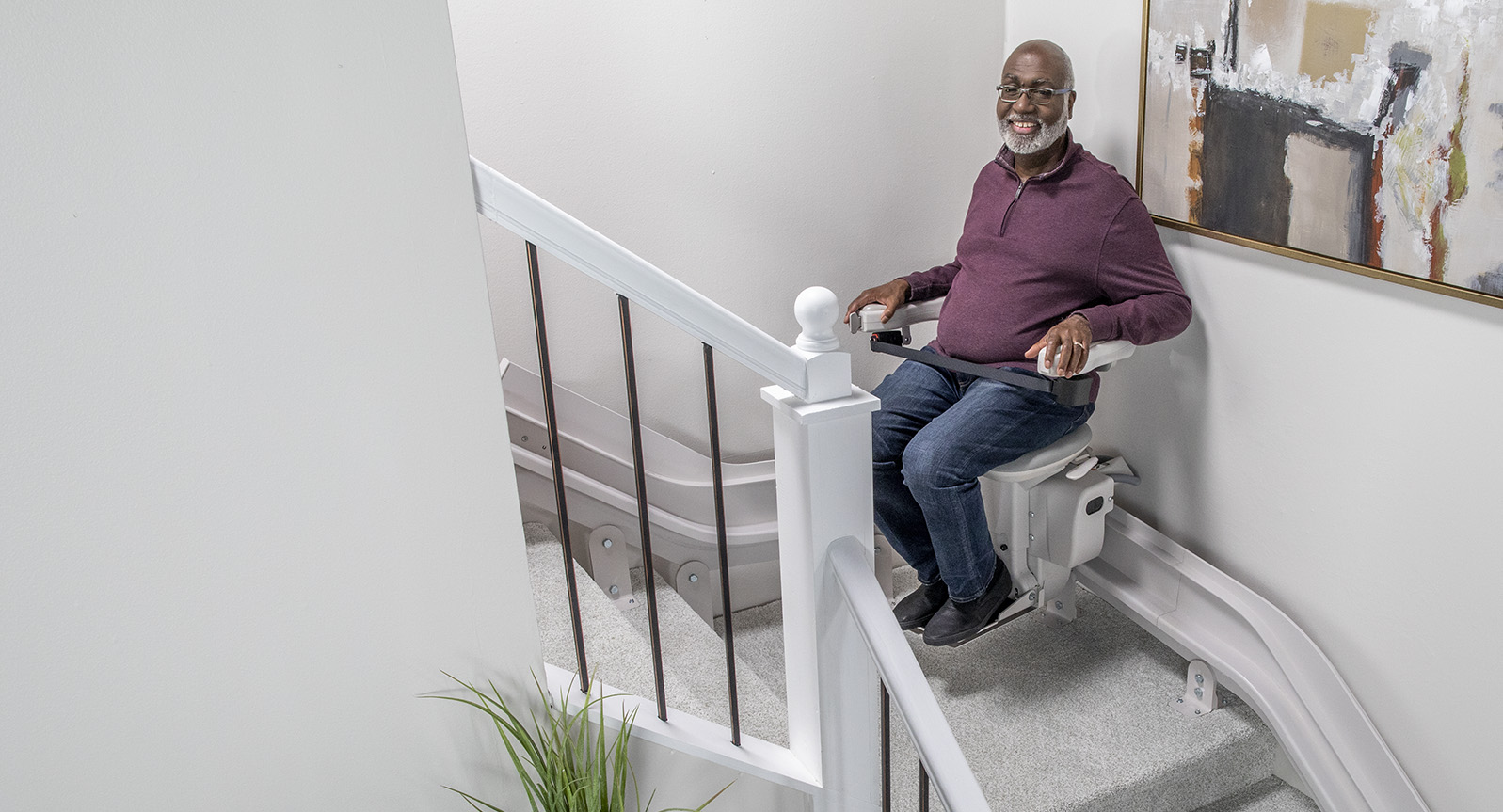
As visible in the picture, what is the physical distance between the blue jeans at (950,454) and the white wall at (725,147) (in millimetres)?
549

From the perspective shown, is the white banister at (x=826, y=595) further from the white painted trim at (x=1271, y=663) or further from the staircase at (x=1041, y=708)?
the white painted trim at (x=1271, y=663)

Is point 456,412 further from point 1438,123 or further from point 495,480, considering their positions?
point 1438,123

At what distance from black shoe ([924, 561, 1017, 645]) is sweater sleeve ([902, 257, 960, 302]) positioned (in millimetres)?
688

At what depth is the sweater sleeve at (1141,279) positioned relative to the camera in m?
2.17

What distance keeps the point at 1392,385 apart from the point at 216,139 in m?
1.94

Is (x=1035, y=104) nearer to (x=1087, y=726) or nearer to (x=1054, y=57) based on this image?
(x=1054, y=57)

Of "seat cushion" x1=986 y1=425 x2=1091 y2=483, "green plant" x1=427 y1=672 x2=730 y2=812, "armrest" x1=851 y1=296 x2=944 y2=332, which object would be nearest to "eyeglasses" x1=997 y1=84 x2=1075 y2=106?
"armrest" x1=851 y1=296 x2=944 y2=332

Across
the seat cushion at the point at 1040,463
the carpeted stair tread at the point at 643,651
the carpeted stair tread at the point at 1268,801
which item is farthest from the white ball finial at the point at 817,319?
the carpeted stair tread at the point at 1268,801

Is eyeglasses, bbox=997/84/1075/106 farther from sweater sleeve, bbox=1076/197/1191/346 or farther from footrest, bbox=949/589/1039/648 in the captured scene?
footrest, bbox=949/589/1039/648

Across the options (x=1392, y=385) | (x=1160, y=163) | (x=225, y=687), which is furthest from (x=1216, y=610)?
(x=225, y=687)

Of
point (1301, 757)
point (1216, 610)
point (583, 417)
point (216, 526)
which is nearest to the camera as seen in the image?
point (216, 526)

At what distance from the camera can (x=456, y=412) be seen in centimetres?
127

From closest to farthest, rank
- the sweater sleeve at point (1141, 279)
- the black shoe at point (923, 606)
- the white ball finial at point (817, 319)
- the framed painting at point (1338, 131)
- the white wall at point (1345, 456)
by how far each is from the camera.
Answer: the white ball finial at point (817, 319)
the framed painting at point (1338, 131)
the white wall at point (1345, 456)
the sweater sleeve at point (1141, 279)
the black shoe at point (923, 606)

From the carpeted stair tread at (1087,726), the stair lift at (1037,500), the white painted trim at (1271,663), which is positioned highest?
the stair lift at (1037,500)
